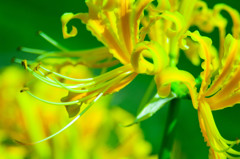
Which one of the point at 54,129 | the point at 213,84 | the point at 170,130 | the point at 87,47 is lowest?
the point at 87,47

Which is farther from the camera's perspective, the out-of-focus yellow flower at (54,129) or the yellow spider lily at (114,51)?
the out-of-focus yellow flower at (54,129)

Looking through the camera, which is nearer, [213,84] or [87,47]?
[213,84]

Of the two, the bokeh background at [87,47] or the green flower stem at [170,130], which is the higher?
the green flower stem at [170,130]

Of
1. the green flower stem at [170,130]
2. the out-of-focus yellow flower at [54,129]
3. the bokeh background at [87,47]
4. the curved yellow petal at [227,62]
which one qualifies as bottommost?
the bokeh background at [87,47]

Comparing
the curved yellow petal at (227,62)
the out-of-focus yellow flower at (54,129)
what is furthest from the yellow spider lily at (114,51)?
the out-of-focus yellow flower at (54,129)

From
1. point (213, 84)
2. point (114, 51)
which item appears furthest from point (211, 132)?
point (114, 51)

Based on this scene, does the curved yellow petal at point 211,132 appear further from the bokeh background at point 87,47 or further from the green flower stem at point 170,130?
the bokeh background at point 87,47

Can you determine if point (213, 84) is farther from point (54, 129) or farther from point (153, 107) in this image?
point (54, 129)

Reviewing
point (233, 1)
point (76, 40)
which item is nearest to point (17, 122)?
point (76, 40)
